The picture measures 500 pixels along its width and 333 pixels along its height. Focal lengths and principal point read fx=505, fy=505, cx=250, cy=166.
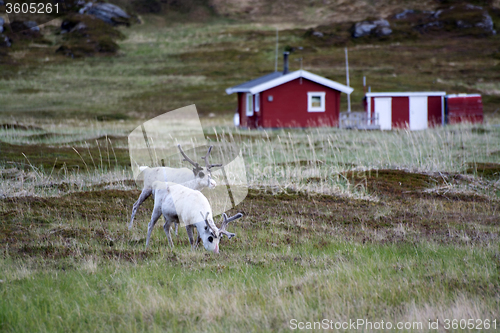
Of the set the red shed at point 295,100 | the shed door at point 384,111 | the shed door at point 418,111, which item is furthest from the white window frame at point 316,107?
the shed door at point 418,111

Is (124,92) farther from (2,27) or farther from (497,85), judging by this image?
(497,85)

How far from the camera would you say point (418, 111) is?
3675 cm

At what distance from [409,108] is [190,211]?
1307 inches

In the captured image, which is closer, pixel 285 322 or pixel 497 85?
pixel 285 322

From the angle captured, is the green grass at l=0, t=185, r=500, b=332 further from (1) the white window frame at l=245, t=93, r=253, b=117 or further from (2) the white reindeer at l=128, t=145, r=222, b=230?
(1) the white window frame at l=245, t=93, r=253, b=117

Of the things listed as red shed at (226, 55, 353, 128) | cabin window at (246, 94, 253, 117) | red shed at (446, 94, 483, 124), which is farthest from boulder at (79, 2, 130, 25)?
red shed at (446, 94, 483, 124)

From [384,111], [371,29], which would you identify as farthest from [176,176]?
[371,29]

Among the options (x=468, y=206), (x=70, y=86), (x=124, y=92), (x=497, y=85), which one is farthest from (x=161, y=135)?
(x=497, y=85)

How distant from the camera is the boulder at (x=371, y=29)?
267 feet

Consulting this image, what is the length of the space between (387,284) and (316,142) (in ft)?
57.8

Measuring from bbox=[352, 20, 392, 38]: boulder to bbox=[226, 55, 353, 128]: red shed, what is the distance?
5048 cm

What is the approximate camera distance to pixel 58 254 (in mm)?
6094

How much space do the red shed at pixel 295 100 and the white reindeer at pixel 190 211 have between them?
87.4ft

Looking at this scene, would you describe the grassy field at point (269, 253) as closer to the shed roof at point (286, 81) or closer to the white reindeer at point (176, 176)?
the white reindeer at point (176, 176)
